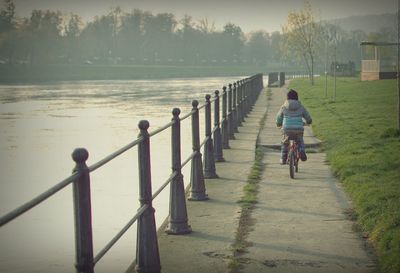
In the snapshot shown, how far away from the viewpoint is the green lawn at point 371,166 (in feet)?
20.9

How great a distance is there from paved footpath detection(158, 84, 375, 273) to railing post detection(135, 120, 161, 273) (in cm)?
23

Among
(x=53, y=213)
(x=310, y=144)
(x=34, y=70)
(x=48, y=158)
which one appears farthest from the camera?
(x=34, y=70)

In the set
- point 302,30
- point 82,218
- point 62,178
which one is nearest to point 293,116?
point 62,178

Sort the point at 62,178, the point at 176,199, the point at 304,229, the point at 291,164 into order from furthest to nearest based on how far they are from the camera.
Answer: the point at 62,178
the point at 291,164
the point at 304,229
the point at 176,199

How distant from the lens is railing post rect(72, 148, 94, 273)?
12.0 feet

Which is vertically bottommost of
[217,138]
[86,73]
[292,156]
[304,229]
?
[304,229]

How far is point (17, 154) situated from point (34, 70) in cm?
9711

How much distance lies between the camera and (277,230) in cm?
692

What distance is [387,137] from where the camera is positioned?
577 inches

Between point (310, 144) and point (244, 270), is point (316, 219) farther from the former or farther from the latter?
point (310, 144)

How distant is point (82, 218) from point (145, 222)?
1.69 meters

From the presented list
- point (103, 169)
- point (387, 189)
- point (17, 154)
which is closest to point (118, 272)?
point (387, 189)

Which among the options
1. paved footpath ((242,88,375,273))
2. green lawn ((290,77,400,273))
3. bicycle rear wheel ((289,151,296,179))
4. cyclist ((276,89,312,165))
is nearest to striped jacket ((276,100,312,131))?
cyclist ((276,89,312,165))

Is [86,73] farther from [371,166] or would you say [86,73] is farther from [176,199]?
[176,199]
